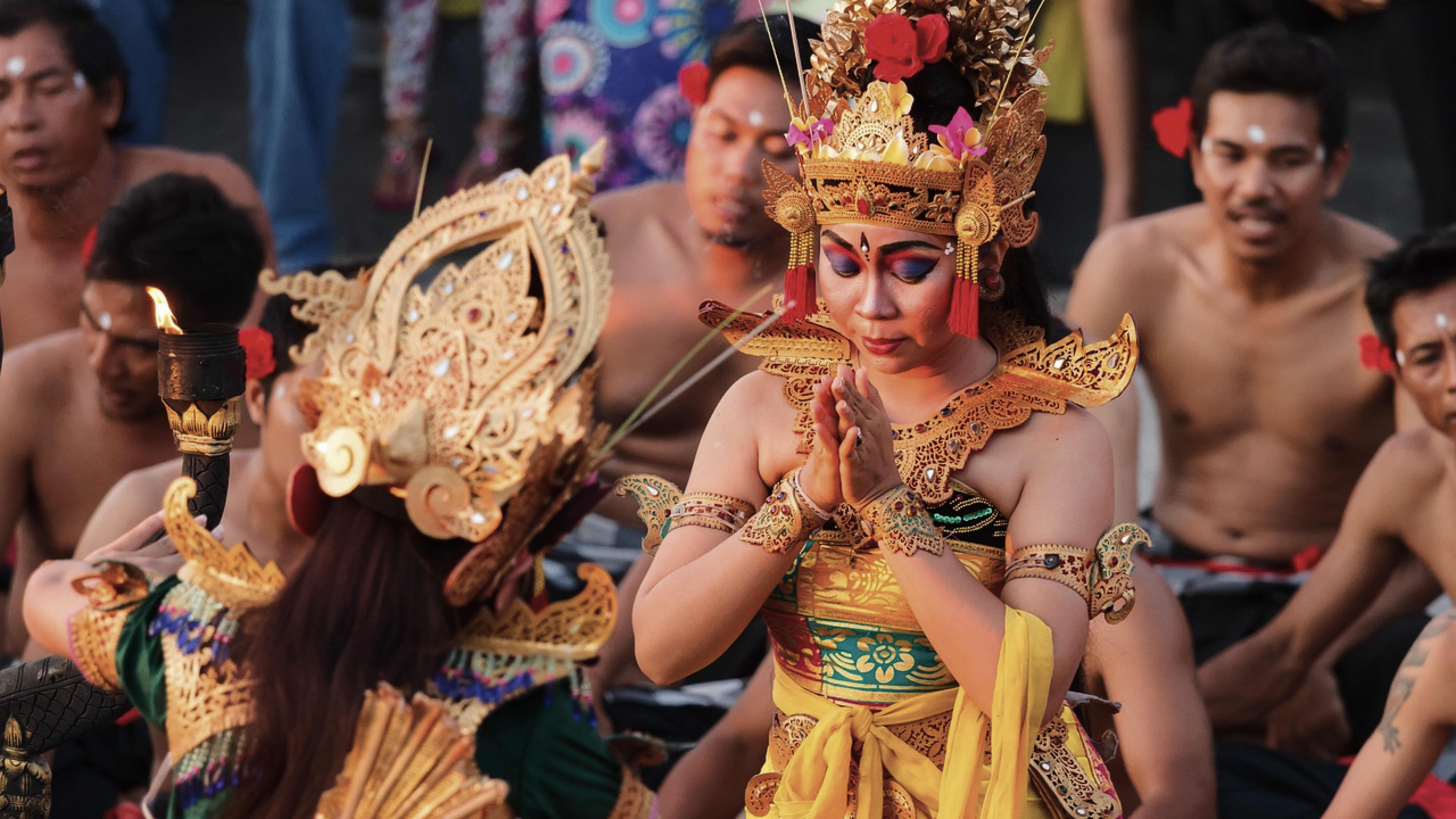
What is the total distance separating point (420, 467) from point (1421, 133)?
13.9ft

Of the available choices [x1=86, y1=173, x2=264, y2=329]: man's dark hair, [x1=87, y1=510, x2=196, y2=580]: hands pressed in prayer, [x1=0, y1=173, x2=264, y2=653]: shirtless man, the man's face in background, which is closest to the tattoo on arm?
the man's face in background

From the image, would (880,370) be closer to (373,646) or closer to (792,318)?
(792,318)

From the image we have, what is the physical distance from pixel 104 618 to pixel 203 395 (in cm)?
47

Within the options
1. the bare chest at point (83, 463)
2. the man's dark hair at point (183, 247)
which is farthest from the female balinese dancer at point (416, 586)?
the bare chest at point (83, 463)

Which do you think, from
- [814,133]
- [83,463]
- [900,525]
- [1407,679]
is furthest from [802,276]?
[83,463]

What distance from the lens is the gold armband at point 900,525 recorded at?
7.30 ft

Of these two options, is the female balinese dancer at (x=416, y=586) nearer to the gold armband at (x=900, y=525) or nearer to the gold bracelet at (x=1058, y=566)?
the gold armband at (x=900, y=525)

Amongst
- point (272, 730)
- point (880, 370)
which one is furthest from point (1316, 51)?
point (272, 730)

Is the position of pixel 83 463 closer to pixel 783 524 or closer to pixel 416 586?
pixel 416 586

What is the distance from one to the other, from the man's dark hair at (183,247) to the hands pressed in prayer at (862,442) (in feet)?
6.54

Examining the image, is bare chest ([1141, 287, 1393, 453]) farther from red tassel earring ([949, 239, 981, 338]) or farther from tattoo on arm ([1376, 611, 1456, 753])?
red tassel earring ([949, 239, 981, 338])

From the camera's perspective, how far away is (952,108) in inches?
94.3

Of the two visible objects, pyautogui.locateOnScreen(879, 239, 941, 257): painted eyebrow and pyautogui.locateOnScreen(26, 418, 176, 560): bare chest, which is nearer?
pyautogui.locateOnScreen(879, 239, 941, 257): painted eyebrow

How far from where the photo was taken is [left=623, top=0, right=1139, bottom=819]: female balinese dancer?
2262 mm
